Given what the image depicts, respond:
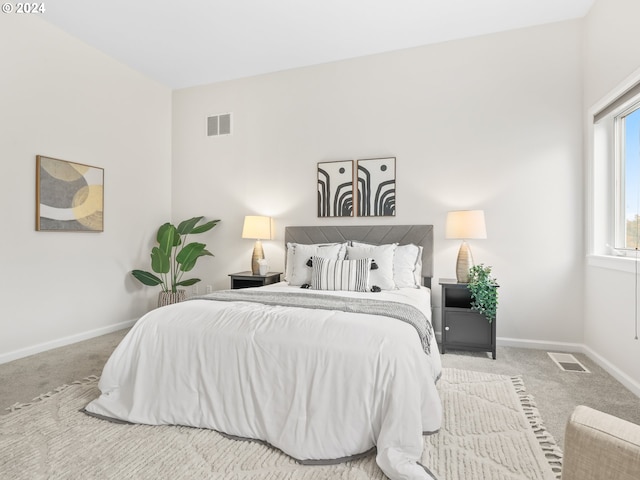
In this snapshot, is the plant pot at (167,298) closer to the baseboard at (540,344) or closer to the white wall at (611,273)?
the baseboard at (540,344)

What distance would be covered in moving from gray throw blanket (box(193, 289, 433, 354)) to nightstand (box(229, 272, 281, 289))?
1.17 metres

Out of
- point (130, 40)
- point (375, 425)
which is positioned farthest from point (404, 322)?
point (130, 40)

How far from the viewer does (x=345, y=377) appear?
1.64 m

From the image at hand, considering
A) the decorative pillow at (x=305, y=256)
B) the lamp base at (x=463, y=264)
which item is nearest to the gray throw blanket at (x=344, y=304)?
the decorative pillow at (x=305, y=256)

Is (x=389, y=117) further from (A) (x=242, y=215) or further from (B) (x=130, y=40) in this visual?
(B) (x=130, y=40)

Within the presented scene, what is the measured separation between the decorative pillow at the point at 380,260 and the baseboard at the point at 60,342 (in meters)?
2.74

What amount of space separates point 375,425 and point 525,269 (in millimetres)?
2481

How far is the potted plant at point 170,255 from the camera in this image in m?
4.00

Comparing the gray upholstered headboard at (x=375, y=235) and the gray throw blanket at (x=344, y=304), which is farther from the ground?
→ the gray upholstered headboard at (x=375, y=235)

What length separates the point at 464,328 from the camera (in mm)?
3141

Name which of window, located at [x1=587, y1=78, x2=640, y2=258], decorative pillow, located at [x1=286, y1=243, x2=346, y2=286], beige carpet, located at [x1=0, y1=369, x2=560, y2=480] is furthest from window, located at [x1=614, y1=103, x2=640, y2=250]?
decorative pillow, located at [x1=286, y1=243, x2=346, y2=286]

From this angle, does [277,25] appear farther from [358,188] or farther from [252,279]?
[252,279]

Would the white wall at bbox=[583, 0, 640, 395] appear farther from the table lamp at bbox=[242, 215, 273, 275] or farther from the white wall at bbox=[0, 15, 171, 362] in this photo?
the white wall at bbox=[0, 15, 171, 362]

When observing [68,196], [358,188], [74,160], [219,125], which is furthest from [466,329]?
[74,160]
